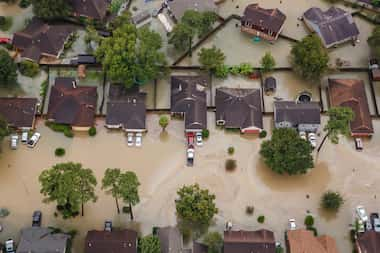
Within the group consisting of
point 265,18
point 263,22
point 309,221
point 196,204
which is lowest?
point 309,221

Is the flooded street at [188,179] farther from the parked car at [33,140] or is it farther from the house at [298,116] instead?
the house at [298,116]

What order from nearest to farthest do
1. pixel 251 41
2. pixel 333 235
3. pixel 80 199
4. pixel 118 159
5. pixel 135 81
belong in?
pixel 80 199
pixel 333 235
pixel 118 159
pixel 135 81
pixel 251 41

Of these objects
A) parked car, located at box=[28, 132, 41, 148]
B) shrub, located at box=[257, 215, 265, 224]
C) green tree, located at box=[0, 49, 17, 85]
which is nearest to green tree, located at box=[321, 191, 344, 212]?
shrub, located at box=[257, 215, 265, 224]

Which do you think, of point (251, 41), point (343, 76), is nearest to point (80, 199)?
point (251, 41)

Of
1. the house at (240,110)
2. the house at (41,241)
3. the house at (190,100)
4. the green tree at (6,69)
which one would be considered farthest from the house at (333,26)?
the house at (41,241)

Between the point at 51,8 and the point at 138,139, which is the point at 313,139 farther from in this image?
the point at 51,8

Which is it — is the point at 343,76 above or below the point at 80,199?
above

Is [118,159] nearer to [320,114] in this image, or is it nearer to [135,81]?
[135,81]

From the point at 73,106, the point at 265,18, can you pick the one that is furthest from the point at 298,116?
the point at 73,106

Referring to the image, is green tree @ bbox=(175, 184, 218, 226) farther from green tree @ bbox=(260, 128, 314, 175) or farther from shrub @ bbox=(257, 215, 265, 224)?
green tree @ bbox=(260, 128, 314, 175)
